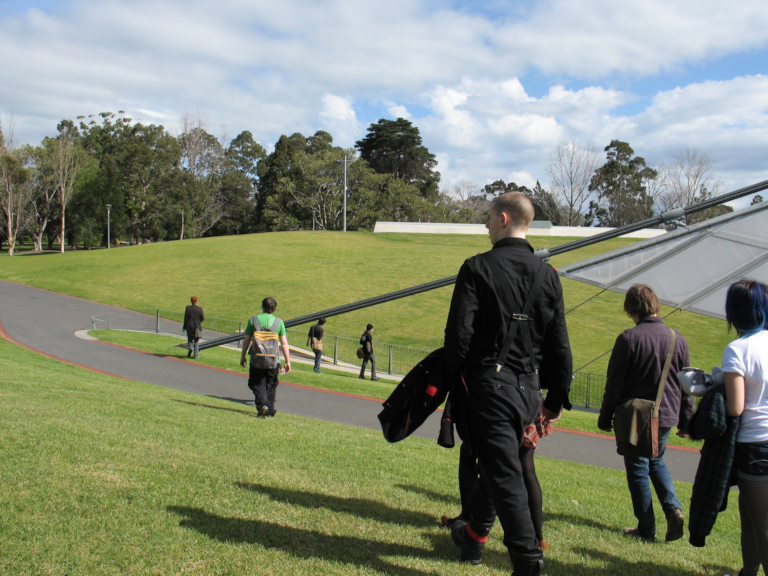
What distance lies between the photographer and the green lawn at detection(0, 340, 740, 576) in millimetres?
2826

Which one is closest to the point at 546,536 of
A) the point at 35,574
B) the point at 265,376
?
the point at 35,574

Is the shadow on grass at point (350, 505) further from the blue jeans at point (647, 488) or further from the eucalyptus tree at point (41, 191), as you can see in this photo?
the eucalyptus tree at point (41, 191)

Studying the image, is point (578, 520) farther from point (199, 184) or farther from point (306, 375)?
point (199, 184)

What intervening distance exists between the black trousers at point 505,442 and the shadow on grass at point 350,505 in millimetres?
1134

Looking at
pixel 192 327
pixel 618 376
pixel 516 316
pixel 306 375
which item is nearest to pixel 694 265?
pixel 618 376

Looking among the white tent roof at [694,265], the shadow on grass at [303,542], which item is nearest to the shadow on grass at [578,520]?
the shadow on grass at [303,542]

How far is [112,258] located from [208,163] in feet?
138

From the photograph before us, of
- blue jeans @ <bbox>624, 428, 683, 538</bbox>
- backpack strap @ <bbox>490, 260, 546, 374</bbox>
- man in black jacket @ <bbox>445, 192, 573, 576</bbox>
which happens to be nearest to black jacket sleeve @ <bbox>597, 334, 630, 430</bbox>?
blue jeans @ <bbox>624, 428, 683, 538</bbox>

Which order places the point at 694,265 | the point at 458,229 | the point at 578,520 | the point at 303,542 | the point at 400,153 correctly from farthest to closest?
the point at 400,153 → the point at 458,229 → the point at 694,265 → the point at 578,520 → the point at 303,542

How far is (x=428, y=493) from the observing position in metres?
4.34

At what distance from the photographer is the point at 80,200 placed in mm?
67000

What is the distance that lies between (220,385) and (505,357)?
11154 mm

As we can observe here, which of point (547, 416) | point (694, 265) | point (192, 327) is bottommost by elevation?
point (192, 327)

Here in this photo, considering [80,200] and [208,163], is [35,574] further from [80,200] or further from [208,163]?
[208,163]
